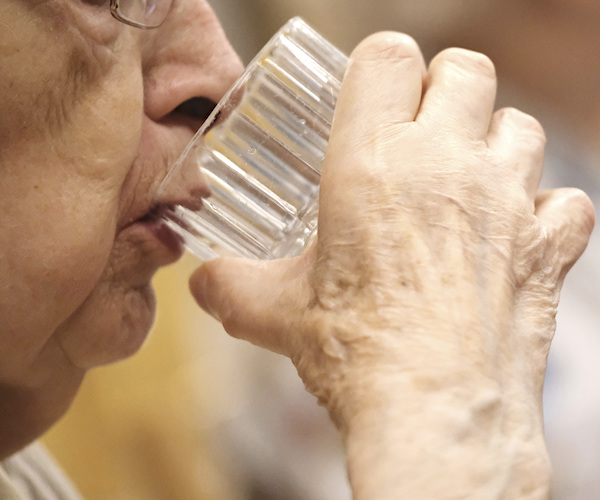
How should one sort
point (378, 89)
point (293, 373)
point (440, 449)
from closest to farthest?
1. point (440, 449)
2. point (378, 89)
3. point (293, 373)

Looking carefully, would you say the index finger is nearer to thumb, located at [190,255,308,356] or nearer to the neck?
thumb, located at [190,255,308,356]

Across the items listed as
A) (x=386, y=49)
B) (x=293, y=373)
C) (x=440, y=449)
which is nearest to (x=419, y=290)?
(x=440, y=449)

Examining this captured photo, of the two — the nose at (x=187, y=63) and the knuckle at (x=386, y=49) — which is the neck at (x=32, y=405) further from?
the knuckle at (x=386, y=49)

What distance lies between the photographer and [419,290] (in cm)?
46

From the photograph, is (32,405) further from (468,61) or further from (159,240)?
(468,61)

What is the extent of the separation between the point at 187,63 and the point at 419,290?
1.00ft

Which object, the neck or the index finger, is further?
the neck

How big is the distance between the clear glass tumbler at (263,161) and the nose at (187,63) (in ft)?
0.17

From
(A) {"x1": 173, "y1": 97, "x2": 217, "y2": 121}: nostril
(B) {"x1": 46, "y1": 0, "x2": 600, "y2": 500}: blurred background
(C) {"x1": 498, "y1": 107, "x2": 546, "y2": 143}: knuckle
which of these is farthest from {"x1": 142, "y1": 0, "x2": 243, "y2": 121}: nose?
(B) {"x1": 46, "y1": 0, "x2": 600, "y2": 500}: blurred background

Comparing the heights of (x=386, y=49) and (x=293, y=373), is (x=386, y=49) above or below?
above

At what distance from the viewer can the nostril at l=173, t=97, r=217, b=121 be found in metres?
0.61

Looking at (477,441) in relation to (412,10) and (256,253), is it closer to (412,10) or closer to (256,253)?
(256,253)

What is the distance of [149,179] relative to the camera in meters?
0.57

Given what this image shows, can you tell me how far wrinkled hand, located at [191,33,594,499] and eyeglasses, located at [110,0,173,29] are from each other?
17 centimetres
